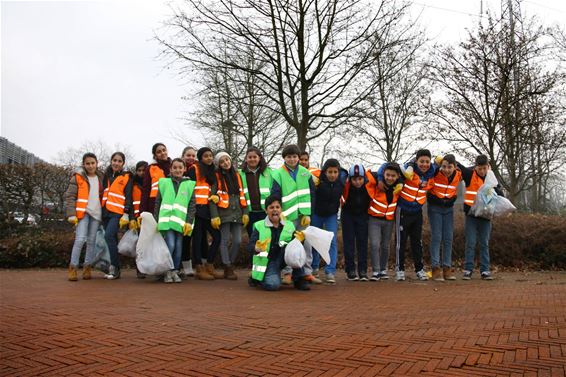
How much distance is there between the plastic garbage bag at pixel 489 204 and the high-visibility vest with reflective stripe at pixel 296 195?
284cm

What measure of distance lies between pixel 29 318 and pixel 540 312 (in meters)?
5.02

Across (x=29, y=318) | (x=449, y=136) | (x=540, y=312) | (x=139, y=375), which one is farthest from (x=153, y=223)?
(x=449, y=136)

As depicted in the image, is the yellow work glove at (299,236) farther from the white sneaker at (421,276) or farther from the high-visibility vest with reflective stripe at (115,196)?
the high-visibility vest with reflective stripe at (115,196)

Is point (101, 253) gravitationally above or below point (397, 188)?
below

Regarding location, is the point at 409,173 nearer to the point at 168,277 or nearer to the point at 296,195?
the point at 296,195

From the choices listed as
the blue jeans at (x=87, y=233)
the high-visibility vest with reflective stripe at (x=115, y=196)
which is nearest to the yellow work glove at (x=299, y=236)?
the high-visibility vest with reflective stripe at (x=115, y=196)

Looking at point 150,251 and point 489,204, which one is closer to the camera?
point 150,251

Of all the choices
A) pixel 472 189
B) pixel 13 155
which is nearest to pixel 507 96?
pixel 472 189

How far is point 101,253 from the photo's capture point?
28.1 feet

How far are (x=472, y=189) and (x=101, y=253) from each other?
6262 mm

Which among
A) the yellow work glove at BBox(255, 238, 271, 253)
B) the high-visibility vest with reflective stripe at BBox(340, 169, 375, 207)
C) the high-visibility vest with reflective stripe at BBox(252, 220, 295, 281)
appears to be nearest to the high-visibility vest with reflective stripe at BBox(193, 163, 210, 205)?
Answer: the high-visibility vest with reflective stripe at BBox(252, 220, 295, 281)

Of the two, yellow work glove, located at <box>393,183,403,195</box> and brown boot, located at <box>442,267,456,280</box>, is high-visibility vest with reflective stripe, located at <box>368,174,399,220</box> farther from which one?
brown boot, located at <box>442,267,456,280</box>

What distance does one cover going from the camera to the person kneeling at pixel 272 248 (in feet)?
23.2

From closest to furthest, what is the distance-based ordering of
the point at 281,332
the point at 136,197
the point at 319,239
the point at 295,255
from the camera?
the point at 281,332 → the point at 295,255 → the point at 319,239 → the point at 136,197
